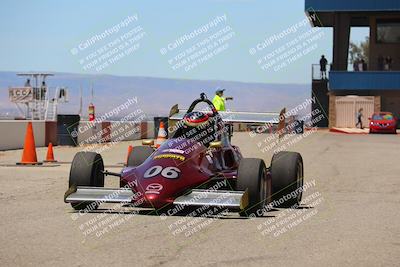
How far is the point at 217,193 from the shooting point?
980 centimetres

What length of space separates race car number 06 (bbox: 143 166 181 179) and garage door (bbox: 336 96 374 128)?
4789 cm

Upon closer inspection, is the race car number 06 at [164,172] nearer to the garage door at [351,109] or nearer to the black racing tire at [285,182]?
the black racing tire at [285,182]

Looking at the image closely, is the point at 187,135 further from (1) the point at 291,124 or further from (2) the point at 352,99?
(2) the point at 352,99

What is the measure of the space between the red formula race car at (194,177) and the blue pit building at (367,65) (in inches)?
1797

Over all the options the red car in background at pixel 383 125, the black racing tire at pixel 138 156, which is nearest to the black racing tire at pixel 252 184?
the black racing tire at pixel 138 156

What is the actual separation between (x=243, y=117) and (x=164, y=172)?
3462mm

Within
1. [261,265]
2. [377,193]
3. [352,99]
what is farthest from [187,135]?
[352,99]

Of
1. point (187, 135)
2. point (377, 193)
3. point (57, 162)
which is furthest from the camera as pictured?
point (57, 162)

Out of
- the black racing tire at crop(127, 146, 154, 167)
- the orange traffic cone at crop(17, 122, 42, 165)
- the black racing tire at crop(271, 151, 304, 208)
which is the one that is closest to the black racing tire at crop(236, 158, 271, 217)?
the black racing tire at crop(271, 151, 304, 208)

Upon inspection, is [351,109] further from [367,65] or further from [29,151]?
[29,151]

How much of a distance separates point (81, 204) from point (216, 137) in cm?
210

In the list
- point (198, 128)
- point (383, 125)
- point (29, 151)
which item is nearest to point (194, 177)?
point (198, 128)

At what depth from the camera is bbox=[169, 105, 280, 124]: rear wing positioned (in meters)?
12.6

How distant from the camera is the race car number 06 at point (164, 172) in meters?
9.89
